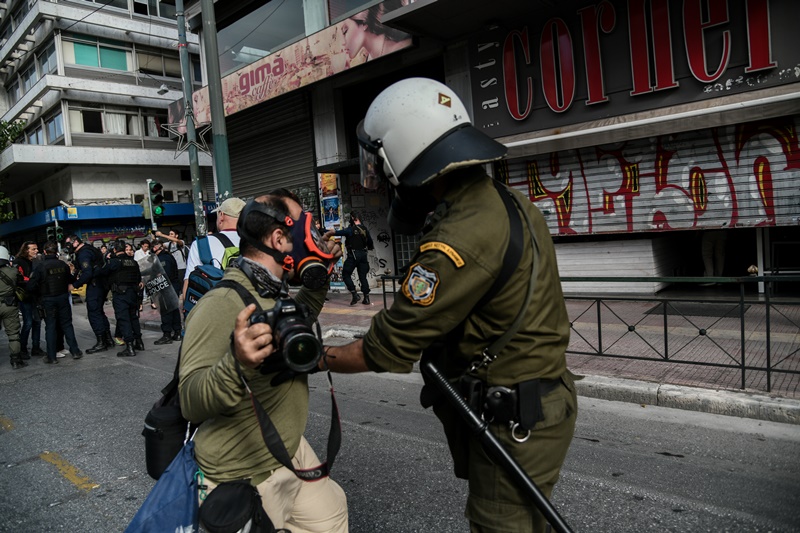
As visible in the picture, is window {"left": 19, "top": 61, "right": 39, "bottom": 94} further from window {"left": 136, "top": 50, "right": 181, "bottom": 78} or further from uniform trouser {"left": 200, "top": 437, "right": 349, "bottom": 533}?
uniform trouser {"left": 200, "top": 437, "right": 349, "bottom": 533}

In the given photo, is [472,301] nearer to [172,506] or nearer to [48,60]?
[172,506]

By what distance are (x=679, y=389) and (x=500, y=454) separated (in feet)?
13.3

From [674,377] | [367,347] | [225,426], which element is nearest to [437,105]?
[367,347]

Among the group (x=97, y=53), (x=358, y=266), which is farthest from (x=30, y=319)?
(x=97, y=53)

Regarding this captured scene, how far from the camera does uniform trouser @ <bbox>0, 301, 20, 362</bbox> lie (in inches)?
338

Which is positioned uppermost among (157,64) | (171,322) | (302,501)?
(157,64)

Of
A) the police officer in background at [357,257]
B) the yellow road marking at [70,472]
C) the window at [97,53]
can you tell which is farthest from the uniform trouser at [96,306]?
the window at [97,53]

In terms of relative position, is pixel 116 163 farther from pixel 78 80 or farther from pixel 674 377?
pixel 674 377

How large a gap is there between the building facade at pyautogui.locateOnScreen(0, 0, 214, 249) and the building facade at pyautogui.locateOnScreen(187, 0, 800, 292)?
17.5 metres

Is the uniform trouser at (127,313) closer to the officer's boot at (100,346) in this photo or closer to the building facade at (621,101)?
the officer's boot at (100,346)

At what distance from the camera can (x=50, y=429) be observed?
5.27 metres

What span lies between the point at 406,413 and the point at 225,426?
3.48 meters

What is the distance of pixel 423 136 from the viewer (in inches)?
66.1

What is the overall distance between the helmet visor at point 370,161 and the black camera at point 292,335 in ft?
1.87
